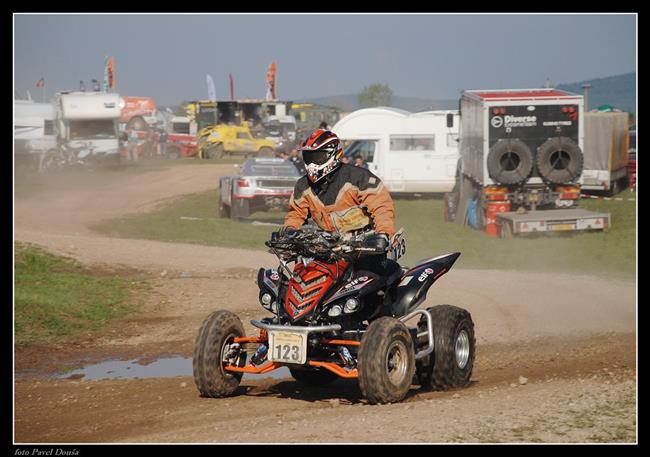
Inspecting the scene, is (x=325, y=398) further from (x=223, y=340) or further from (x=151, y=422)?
(x=151, y=422)

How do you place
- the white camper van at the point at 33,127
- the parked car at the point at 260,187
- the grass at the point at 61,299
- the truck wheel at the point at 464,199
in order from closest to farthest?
the grass at the point at 61,299, the parked car at the point at 260,187, the truck wheel at the point at 464,199, the white camper van at the point at 33,127

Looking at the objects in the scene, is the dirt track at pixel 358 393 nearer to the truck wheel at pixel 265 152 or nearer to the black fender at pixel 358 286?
the black fender at pixel 358 286

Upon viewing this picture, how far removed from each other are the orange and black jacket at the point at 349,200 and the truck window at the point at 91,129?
123 feet

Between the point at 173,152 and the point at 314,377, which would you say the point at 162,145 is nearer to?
the point at 173,152

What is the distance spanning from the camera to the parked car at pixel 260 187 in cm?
2586

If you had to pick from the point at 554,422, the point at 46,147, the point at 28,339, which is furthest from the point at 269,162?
the point at 46,147

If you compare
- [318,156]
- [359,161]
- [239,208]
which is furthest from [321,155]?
[359,161]

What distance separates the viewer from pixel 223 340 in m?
8.55

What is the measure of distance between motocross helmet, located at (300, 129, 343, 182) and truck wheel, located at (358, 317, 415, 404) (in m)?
1.34

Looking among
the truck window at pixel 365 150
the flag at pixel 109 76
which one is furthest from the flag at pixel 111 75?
the truck window at pixel 365 150

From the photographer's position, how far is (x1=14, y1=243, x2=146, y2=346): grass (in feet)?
43.0

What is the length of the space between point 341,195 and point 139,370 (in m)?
3.62

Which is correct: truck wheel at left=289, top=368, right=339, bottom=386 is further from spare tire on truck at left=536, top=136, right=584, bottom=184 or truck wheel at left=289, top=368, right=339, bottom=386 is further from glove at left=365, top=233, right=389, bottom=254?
spare tire on truck at left=536, top=136, right=584, bottom=184

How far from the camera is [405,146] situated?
33.1 meters
